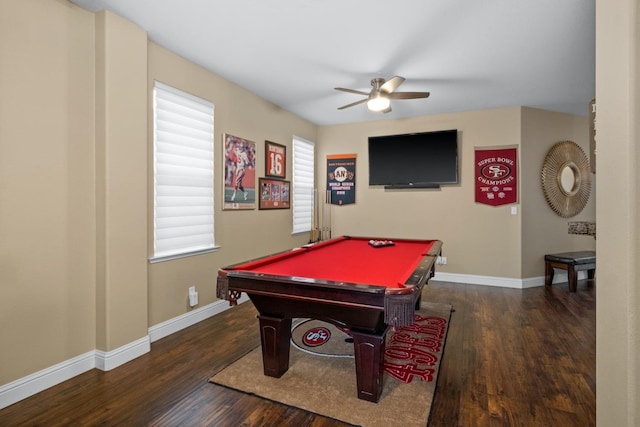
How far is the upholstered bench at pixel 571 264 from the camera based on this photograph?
13.9 feet

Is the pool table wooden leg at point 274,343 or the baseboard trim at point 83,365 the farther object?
the pool table wooden leg at point 274,343

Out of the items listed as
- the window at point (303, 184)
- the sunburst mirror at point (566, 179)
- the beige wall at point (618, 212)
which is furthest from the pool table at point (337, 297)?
the sunburst mirror at point (566, 179)

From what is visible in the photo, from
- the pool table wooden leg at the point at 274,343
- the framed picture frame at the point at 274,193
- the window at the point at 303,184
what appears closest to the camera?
the pool table wooden leg at the point at 274,343

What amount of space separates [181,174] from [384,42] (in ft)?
7.18

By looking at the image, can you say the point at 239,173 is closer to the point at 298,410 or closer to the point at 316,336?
the point at 316,336

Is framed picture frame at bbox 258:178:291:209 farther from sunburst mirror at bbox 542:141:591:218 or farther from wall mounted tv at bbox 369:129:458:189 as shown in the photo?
sunburst mirror at bbox 542:141:591:218

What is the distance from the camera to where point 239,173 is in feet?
12.3

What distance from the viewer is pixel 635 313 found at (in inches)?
Answer: 42.8

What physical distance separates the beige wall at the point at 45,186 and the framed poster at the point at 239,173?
1385 millimetres

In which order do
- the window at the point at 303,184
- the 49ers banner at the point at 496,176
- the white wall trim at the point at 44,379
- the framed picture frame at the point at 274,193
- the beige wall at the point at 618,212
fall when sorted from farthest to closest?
the window at the point at 303,184
the 49ers banner at the point at 496,176
the framed picture frame at the point at 274,193
the white wall trim at the point at 44,379
the beige wall at the point at 618,212

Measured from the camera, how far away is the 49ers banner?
4.53 m

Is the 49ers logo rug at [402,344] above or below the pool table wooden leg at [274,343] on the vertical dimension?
below

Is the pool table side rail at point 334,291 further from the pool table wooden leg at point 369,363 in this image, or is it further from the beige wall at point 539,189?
the beige wall at point 539,189

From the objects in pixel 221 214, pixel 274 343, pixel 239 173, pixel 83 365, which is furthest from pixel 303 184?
pixel 83 365
